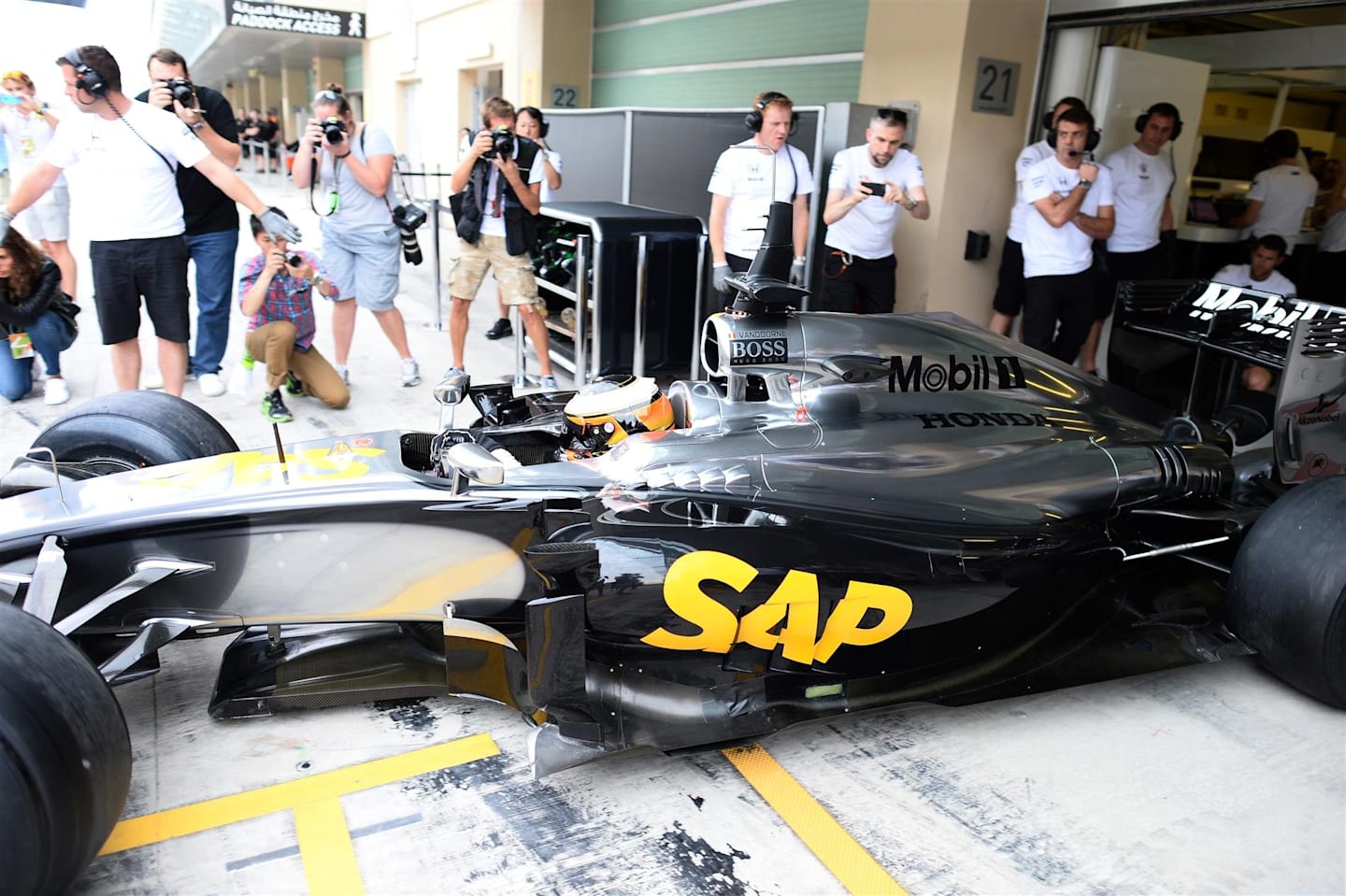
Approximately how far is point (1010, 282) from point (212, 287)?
16.1 ft

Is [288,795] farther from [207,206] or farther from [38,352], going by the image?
[38,352]

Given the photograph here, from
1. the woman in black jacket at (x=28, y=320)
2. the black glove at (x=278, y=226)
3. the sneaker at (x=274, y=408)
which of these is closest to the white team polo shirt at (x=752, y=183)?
the black glove at (x=278, y=226)

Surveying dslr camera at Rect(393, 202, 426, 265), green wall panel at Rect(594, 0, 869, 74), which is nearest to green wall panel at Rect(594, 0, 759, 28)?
green wall panel at Rect(594, 0, 869, 74)

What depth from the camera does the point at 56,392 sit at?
534 cm

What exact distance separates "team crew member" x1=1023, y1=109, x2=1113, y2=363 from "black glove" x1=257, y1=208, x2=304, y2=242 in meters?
4.04

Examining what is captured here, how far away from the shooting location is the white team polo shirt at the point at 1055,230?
5.41 m

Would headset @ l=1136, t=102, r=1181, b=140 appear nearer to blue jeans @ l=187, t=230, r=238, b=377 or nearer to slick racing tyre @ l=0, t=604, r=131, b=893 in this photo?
blue jeans @ l=187, t=230, r=238, b=377

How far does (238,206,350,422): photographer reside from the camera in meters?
5.00

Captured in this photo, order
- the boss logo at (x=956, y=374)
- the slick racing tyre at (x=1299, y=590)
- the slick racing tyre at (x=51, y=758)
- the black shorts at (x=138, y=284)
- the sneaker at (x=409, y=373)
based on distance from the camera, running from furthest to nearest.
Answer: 1. the sneaker at (x=409, y=373)
2. the black shorts at (x=138, y=284)
3. the boss logo at (x=956, y=374)
4. the slick racing tyre at (x=1299, y=590)
5. the slick racing tyre at (x=51, y=758)

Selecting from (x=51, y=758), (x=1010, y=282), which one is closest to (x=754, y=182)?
(x=1010, y=282)

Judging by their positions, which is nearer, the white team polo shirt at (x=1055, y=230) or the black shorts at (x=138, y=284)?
the black shorts at (x=138, y=284)

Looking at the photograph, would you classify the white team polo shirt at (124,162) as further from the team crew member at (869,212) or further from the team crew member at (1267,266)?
the team crew member at (1267,266)

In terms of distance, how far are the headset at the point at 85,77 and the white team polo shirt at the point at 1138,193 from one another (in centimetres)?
549

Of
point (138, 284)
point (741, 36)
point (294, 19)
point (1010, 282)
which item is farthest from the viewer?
point (294, 19)
